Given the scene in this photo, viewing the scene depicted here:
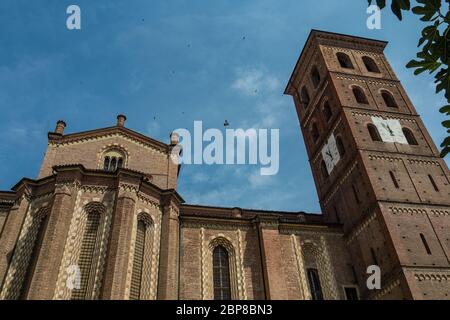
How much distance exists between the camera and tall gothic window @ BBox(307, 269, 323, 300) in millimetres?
20766

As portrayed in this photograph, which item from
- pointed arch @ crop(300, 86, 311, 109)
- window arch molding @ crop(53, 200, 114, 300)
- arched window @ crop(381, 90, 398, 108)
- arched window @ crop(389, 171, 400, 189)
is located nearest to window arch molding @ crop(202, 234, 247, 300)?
window arch molding @ crop(53, 200, 114, 300)

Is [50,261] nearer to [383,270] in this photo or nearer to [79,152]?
[79,152]

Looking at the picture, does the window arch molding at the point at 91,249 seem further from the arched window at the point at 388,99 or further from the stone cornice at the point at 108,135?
the arched window at the point at 388,99

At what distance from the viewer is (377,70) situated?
31.4 m

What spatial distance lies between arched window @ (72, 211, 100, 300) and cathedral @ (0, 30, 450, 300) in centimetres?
5

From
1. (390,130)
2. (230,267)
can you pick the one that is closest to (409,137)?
(390,130)

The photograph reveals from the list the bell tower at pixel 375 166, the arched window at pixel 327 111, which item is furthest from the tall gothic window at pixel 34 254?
the arched window at pixel 327 111

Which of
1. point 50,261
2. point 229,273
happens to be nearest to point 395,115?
point 229,273

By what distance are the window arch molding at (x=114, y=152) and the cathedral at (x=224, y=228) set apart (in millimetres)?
65

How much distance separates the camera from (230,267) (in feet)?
67.3

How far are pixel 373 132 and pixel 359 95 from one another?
4355mm
